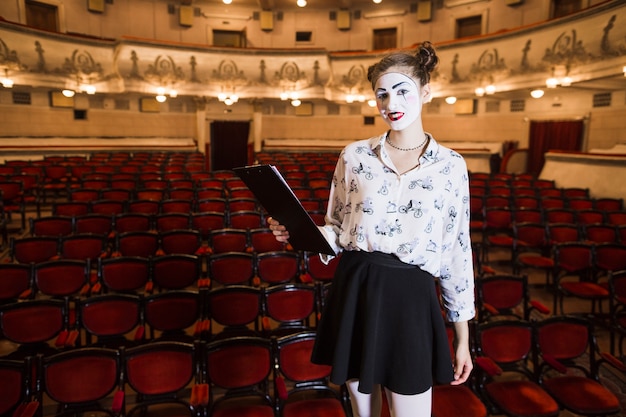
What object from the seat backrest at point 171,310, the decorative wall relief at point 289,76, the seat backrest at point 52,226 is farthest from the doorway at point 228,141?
the seat backrest at point 171,310

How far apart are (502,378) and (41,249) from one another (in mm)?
5359

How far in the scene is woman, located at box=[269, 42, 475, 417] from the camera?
150 cm

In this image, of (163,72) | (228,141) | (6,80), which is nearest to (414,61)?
(6,80)

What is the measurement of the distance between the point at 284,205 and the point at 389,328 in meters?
0.58

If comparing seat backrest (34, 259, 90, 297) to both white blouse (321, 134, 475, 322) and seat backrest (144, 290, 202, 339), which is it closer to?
seat backrest (144, 290, 202, 339)

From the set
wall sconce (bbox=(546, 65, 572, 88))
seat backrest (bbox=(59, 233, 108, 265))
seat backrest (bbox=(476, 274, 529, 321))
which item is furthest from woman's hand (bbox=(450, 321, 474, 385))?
wall sconce (bbox=(546, 65, 572, 88))

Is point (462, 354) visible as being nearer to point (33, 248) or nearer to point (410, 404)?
point (410, 404)

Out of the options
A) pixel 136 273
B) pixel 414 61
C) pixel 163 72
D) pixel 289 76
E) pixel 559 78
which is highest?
pixel 289 76

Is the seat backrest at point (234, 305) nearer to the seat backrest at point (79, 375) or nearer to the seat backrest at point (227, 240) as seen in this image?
the seat backrest at point (79, 375)

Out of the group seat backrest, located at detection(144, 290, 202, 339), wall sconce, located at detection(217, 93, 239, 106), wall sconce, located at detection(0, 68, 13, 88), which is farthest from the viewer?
wall sconce, located at detection(217, 93, 239, 106)

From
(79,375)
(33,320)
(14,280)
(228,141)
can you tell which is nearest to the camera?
(79,375)

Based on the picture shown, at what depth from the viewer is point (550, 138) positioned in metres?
14.3

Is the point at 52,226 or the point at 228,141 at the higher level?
the point at 228,141

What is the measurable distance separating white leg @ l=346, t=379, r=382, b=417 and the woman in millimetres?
81
